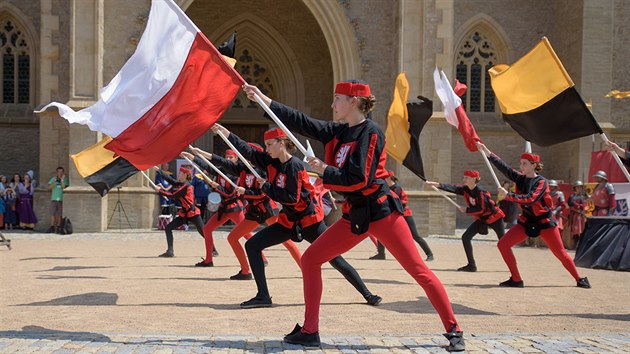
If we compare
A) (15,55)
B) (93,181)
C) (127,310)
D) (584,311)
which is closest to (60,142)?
(15,55)

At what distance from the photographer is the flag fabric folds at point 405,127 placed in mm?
10367

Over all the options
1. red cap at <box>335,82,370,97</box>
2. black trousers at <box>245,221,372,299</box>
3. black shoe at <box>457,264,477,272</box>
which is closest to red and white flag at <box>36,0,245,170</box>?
red cap at <box>335,82,370,97</box>

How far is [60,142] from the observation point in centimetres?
2109

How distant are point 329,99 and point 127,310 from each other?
19792 mm

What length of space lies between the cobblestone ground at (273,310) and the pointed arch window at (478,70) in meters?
14.2

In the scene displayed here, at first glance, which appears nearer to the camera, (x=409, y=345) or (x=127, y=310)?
(x=409, y=345)

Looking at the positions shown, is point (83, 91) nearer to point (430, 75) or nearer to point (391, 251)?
point (430, 75)

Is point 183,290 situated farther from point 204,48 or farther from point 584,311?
point 584,311

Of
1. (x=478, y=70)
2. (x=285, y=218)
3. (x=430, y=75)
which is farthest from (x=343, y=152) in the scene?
(x=478, y=70)

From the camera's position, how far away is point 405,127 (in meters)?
10.6

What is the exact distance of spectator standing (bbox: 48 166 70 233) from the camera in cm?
1998

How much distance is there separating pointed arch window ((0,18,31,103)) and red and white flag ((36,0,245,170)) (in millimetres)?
20043

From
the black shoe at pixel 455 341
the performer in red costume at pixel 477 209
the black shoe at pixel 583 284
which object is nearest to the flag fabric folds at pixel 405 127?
the performer in red costume at pixel 477 209

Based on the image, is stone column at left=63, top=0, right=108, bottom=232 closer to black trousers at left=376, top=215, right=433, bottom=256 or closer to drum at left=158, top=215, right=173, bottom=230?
drum at left=158, top=215, right=173, bottom=230
